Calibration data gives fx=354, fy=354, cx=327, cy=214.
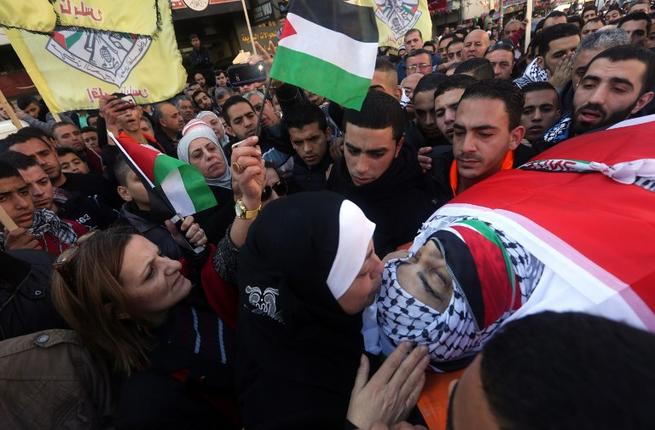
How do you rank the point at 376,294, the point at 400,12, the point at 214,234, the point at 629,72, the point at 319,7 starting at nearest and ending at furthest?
the point at 376,294 < the point at 319,7 < the point at 629,72 < the point at 214,234 < the point at 400,12

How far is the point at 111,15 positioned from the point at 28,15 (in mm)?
675

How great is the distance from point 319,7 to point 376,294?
150 cm

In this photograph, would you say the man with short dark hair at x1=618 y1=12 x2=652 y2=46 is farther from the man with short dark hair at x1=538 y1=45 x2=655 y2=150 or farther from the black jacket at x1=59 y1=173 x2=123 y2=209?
the black jacket at x1=59 y1=173 x2=123 y2=209

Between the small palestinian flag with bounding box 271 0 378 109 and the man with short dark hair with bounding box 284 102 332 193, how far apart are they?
38.7 inches

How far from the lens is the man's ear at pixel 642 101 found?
2.22m

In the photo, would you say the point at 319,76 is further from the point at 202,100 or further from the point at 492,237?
the point at 202,100

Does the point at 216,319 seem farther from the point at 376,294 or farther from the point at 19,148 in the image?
the point at 19,148

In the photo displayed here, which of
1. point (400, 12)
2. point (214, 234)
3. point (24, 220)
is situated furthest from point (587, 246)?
point (400, 12)

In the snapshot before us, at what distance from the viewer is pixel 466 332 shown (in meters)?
1.15

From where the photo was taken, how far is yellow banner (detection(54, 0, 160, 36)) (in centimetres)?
334

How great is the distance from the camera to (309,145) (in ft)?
9.57

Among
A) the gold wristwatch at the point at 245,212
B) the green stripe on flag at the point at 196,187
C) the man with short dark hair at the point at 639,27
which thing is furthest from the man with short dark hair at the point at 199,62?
the gold wristwatch at the point at 245,212

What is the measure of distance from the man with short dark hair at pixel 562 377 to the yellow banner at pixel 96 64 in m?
4.25

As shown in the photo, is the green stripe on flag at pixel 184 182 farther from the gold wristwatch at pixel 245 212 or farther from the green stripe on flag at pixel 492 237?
the green stripe on flag at pixel 492 237
